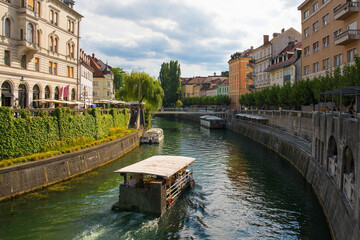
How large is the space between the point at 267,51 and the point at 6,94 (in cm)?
6210

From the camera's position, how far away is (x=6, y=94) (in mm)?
36062

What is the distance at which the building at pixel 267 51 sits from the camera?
7600 cm

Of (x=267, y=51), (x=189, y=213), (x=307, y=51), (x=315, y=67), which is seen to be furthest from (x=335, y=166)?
(x=267, y=51)

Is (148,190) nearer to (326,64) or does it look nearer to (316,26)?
(326,64)

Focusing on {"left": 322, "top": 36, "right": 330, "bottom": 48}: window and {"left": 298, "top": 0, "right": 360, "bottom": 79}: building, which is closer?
{"left": 298, "top": 0, "right": 360, "bottom": 79}: building

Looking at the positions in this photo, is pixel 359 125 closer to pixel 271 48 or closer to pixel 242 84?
pixel 271 48

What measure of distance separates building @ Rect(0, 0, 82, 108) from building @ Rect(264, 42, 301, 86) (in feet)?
128

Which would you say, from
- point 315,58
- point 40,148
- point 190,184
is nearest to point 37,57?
point 40,148

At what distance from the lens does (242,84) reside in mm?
102062

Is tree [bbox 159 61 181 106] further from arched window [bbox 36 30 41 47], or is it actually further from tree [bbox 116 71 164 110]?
arched window [bbox 36 30 41 47]

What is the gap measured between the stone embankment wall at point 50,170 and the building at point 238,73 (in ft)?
238

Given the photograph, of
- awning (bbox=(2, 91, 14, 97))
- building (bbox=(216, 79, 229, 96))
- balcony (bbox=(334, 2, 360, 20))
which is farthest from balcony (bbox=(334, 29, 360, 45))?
building (bbox=(216, 79, 229, 96))

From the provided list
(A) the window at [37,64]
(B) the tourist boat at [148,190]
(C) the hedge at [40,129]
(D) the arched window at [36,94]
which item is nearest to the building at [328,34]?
(B) the tourist boat at [148,190]

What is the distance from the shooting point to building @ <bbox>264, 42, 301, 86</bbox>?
58.2 metres
